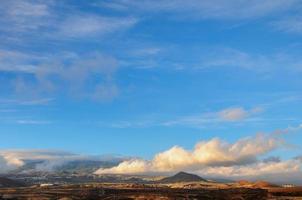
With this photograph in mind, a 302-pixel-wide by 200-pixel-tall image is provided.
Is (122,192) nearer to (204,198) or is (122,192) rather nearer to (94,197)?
(94,197)

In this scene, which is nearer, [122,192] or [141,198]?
[141,198]

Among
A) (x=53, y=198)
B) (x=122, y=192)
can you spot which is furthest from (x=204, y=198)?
(x=53, y=198)

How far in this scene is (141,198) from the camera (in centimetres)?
15238

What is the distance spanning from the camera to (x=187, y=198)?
153 m

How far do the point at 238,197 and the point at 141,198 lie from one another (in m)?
29.6

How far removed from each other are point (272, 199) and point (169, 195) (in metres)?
31.7

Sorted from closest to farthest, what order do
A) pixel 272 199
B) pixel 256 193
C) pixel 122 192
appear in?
pixel 272 199
pixel 256 193
pixel 122 192

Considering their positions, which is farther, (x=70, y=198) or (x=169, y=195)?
(x=169, y=195)

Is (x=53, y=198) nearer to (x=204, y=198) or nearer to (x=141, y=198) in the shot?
(x=141, y=198)

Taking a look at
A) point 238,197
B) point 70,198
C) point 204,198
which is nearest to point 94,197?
point 70,198

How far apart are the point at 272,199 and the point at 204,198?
66.0ft

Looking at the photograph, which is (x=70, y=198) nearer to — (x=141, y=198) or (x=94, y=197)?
(x=94, y=197)

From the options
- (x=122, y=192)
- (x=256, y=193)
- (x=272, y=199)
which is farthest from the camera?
(x=122, y=192)

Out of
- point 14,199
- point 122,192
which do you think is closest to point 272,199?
point 122,192
